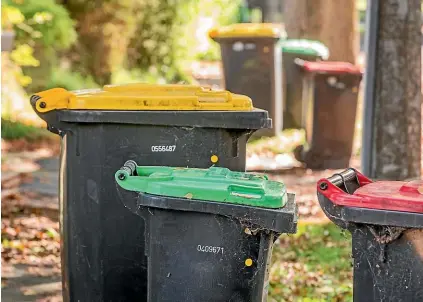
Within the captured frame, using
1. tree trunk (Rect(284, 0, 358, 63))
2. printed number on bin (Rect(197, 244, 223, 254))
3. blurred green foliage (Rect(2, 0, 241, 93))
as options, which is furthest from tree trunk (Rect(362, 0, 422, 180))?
tree trunk (Rect(284, 0, 358, 63))

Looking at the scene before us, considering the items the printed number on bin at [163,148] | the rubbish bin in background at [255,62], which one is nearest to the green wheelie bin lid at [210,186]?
the printed number on bin at [163,148]

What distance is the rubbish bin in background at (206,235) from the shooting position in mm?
3990

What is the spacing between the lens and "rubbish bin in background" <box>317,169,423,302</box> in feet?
12.4

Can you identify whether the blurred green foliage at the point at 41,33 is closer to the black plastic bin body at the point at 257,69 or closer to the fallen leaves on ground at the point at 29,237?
the black plastic bin body at the point at 257,69

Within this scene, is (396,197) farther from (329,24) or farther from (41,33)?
(329,24)

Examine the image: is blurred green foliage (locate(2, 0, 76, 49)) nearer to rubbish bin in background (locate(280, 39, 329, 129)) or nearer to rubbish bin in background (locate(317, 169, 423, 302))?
rubbish bin in background (locate(280, 39, 329, 129))

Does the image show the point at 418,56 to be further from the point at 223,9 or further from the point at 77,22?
the point at 223,9

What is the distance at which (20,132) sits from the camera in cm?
1211

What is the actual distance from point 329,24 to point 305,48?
78.2 inches

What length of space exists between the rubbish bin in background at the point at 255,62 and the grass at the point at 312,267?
496 centimetres

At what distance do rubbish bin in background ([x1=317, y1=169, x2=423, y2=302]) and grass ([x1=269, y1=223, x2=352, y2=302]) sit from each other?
5.47 ft

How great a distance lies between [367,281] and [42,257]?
12.0 ft

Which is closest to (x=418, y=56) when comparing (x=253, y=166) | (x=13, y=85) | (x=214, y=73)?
(x=253, y=166)

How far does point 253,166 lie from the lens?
1093 centimetres
